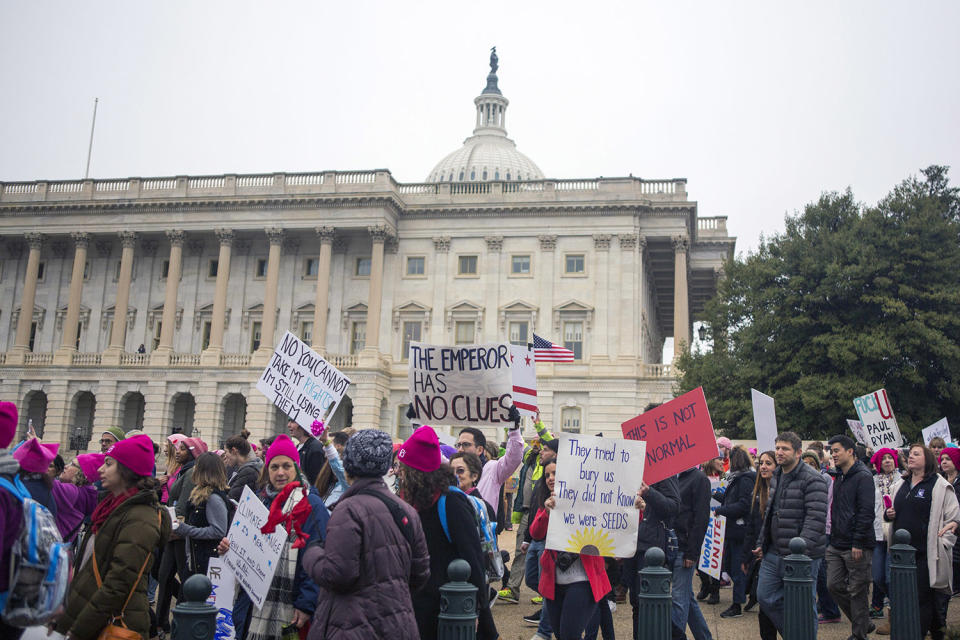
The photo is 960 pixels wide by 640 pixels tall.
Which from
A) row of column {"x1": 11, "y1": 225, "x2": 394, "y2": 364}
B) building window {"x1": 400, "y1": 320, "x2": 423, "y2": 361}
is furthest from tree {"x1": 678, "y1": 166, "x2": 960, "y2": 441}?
row of column {"x1": 11, "y1": 225, "x2": 394, "y2": 364}

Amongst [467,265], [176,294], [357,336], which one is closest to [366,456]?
[467,265]

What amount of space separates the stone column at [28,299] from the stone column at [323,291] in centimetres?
1864

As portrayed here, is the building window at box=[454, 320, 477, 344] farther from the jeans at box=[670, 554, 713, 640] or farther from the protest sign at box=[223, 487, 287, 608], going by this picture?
the protest sign at box=[223, 487, 287, 608]

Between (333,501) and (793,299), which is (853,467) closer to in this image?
(333,501)

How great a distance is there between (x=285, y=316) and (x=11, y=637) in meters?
51.4

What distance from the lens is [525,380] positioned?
12852mm

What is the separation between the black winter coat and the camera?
32.2 feet

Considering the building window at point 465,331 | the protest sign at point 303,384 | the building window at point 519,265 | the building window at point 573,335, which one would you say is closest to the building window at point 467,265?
the building window at point 519,265

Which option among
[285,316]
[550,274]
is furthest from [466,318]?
[285,316]

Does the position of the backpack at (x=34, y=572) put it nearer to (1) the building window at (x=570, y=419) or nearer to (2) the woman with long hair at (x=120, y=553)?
(2) the woman with long hair at (x=120, y=553)

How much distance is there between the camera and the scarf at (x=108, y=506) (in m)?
6.43

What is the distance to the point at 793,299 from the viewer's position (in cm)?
3834

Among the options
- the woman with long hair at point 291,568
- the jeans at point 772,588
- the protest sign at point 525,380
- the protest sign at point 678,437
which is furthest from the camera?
the protest sign at point 525,380

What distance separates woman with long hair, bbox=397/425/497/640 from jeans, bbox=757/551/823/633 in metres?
3.57
